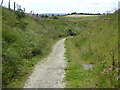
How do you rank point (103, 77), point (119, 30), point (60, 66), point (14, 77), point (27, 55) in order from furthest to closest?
point (119, 30) < point (27, 55) < point (60, 66) < point (14, 77) < point (103, 77)

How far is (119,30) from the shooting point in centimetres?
3219

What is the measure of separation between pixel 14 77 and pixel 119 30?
61.3 feet

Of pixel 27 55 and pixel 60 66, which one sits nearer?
pixel 60 66

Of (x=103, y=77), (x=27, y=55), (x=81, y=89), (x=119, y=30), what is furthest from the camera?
(x=119, y=30)

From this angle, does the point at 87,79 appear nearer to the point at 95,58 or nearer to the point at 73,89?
the point at 73,89

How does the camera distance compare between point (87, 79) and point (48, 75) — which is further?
point (48, 75)

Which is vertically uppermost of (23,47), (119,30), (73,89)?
(119,30)

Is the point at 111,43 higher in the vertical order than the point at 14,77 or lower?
higher

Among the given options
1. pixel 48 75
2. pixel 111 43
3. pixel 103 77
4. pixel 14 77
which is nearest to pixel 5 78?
pixel 14 77

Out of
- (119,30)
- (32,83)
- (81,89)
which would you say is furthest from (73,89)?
(119,30)

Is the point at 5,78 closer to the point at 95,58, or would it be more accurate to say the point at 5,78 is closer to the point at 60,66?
the point at 60,66

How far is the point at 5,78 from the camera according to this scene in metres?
18.2

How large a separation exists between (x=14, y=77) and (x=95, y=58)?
1056 cm

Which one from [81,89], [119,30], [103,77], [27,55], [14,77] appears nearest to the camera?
[81,89]
